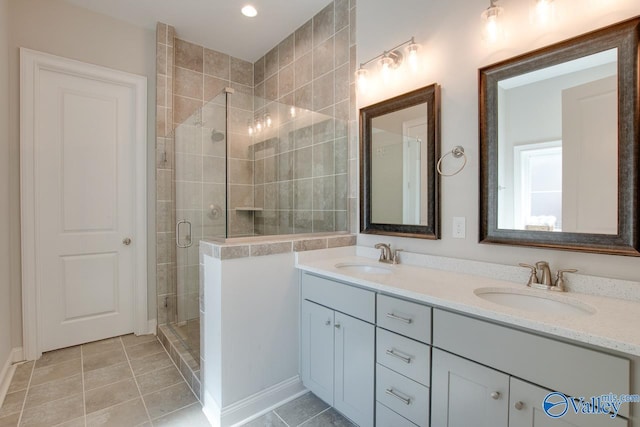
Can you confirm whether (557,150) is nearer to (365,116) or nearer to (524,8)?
(524,8)

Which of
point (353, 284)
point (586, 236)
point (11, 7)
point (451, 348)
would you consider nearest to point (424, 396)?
point (451, 348)

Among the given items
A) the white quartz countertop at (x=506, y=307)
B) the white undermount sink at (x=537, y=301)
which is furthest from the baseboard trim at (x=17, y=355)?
the white undermount sink at (x=537, y=301)

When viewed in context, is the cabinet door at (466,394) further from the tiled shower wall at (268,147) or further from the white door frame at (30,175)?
the white door frame at (30,175)

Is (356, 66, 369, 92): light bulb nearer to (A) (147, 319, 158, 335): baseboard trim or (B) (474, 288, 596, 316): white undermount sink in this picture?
(B) (474, 288, 596, 316): white undermount sink

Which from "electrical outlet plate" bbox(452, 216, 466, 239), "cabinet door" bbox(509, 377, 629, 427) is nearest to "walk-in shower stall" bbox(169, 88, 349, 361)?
"electrical outlet plate" bbox(452, 216, 466, 239)

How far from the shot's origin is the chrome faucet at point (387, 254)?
76.6 inches

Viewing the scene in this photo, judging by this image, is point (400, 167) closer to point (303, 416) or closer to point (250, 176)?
point (250, 176)

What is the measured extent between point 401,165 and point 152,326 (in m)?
2.74

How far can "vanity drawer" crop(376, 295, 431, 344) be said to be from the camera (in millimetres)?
1237

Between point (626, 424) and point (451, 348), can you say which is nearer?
point (626, 424)

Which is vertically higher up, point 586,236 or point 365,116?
point 365,116

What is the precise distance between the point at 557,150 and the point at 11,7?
12.5ft

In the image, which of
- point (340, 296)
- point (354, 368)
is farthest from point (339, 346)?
point (340, 296)

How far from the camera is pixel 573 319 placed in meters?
0.94
